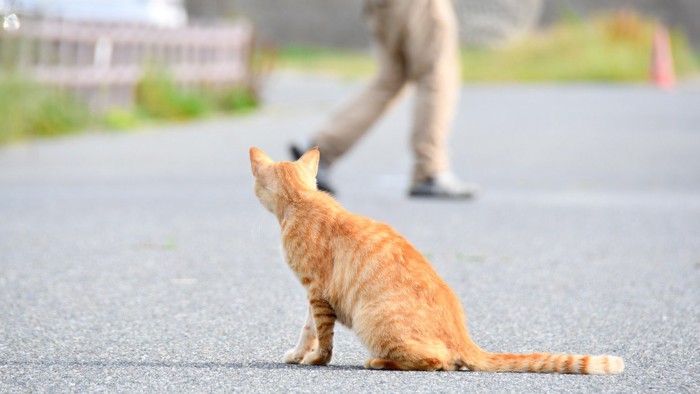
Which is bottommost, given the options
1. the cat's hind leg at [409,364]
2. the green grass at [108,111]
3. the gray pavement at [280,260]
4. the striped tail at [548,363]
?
the green grass at [108,111]

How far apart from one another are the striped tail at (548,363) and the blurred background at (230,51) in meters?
2.31

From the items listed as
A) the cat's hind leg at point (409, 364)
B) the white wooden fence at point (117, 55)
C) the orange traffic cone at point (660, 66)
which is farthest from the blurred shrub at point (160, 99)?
the cat's hind leg at point (409, 364)

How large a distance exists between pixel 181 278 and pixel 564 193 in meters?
4.07

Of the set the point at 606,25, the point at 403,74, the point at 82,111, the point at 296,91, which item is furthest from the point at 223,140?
the point at 606,25

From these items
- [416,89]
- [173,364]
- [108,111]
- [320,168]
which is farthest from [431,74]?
[108,111]

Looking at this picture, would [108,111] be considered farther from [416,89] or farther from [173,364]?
[173,364]

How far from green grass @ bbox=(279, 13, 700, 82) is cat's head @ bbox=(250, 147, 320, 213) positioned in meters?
18.2

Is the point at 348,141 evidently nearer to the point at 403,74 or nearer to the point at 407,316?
the point at 403,74

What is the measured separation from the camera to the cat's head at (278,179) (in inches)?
152

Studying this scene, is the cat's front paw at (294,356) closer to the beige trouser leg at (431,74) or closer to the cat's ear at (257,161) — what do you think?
the cat's ear at (257,161)

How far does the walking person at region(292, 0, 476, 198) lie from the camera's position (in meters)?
7.72

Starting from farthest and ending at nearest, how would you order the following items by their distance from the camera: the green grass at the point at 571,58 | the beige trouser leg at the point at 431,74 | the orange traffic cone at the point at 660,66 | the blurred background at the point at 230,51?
the green grass at the point at 571,58 → the orange traffic cone at the point at 660,66 → the blurred background at the point at 230,51 → the beige trouser leg at the point at 431,74

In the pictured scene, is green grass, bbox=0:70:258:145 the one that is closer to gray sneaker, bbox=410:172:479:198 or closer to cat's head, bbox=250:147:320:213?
gray sneaker, bbox=410:172:479:198

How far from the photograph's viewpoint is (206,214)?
7.50 m
